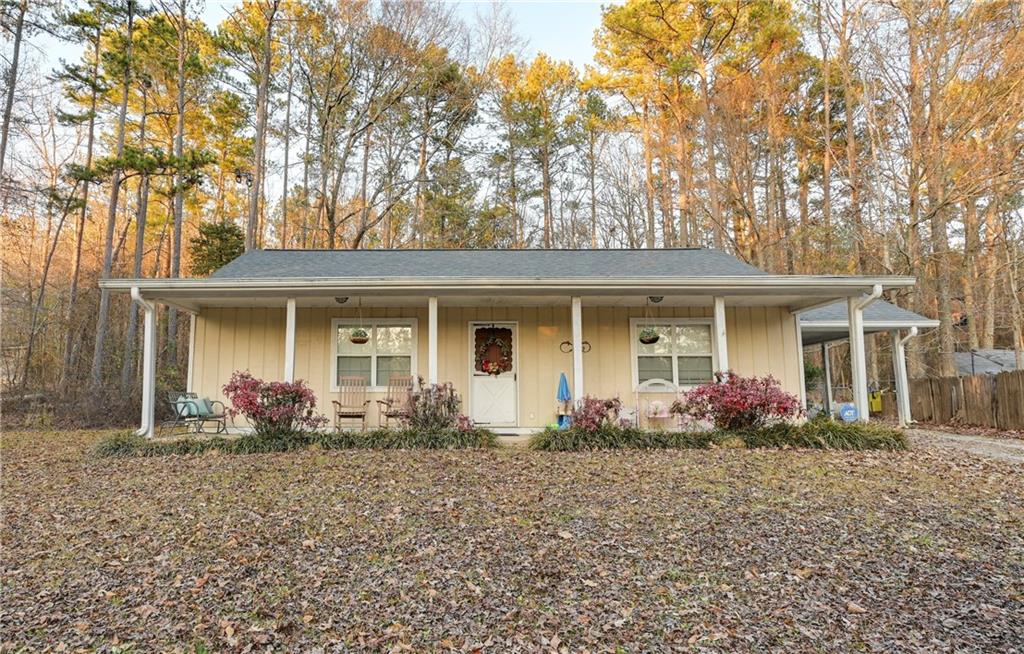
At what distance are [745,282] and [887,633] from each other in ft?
18.0

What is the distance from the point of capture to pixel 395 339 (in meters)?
9.20

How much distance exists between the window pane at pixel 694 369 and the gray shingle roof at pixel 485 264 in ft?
4.73

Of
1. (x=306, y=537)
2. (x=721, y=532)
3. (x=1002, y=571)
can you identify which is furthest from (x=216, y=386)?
(x=1002, y=571)

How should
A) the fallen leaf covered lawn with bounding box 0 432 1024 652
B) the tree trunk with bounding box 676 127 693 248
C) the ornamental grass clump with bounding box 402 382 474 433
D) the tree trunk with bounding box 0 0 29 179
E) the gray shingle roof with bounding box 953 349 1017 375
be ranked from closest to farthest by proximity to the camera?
the fallen leaf covered lawn with bounding box 0 432 1024 652 → the ornamental grass clump with bounding box 402 382 474 433 → the tree trunk with bounding box 0 0 29 179 → the gray shingle roof with bounding box 953 349 1017 375 → the tree trunk with bounding box 676 127 693 248

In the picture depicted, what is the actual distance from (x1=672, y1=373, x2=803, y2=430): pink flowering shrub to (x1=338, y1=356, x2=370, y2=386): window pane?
4.94 metres

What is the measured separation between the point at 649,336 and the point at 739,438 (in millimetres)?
2238

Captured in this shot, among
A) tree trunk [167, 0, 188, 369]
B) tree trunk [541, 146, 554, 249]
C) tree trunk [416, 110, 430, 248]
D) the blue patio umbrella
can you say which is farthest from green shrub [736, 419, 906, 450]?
tree trunk [541, 146, 554, 249]

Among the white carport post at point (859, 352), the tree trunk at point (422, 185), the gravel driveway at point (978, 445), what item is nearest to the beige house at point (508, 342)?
the white carport post at point (859, 352)

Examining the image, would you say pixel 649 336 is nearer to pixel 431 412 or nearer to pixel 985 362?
pixel 431 412

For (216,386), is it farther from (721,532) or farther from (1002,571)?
(1002,571)

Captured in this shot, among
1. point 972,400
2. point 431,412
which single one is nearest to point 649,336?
point 431,412

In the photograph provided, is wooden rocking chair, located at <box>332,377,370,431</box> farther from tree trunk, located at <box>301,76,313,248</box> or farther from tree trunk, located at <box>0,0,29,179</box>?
tree trunk, located at <box>301,76,313,248</box>

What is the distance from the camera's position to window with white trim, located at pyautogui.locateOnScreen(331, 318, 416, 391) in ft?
29.7

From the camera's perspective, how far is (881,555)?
11.9ft
